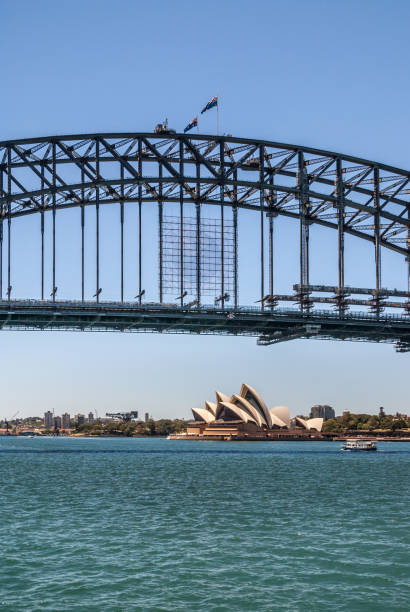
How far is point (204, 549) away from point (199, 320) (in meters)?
50.1

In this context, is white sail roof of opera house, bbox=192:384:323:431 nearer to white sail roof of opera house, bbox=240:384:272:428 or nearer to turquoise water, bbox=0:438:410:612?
white sail roof of opera house, bbox=240:384:272:428

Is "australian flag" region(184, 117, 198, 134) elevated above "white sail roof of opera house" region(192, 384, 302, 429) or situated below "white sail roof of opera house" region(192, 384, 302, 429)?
above

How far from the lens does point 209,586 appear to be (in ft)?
68.0

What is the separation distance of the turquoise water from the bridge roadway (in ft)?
87.8

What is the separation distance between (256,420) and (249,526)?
513 ft

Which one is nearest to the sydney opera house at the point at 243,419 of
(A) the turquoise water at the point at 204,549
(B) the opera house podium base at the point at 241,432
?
(B) the opera house podium base at the point at 241,432

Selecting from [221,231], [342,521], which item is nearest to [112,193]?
[221,231]

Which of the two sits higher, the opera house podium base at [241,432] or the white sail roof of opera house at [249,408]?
the white sail roof of opera house at [249,408]

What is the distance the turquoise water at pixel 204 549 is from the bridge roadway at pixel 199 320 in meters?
26.8

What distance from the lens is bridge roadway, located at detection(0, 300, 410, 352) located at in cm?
6969

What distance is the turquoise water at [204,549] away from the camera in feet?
64.7

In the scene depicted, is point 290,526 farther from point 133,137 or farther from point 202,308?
point 133,137

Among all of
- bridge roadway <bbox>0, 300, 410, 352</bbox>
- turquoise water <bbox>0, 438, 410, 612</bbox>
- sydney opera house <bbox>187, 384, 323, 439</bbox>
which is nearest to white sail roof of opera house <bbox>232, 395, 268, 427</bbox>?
sydney opera house <bbox>187, 384, 323, 439</bbox>

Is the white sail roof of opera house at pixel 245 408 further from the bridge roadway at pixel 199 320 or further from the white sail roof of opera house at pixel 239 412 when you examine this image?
the bridge roadway at pixel 199 320
